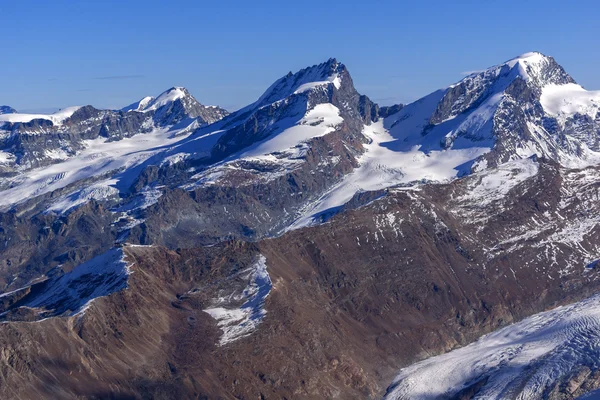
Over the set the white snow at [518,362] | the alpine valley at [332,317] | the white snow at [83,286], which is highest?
the white snow at [83,286]

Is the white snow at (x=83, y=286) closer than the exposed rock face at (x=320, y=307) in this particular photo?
No

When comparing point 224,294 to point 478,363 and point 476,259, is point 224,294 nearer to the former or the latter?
point 478,363

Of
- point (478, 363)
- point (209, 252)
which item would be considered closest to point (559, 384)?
point (478, 363)

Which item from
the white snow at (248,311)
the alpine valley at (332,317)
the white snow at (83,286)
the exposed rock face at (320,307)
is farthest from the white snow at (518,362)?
the white snow at (83,286)

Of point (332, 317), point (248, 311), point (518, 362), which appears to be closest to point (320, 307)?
point (332, 317)

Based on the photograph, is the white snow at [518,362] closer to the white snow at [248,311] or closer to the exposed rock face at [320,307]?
the exposed rock face at [320,307]

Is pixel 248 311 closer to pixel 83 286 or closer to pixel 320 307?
pixel 320 307
